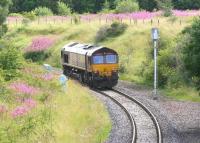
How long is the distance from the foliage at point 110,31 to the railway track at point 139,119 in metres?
22.4

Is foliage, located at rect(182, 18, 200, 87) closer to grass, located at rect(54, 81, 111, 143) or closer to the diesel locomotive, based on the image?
grass, located at rect(54, 81, 111, 143)

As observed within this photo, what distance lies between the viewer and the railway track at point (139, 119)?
22.1m

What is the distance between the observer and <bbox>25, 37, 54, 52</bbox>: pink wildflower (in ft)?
196

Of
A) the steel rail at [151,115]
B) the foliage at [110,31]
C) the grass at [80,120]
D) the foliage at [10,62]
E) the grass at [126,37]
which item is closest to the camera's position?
the grass at [80,120]

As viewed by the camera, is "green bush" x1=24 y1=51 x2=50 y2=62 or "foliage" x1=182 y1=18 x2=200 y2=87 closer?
"foliage" x1=182 y1=18 x2=200 y2=87

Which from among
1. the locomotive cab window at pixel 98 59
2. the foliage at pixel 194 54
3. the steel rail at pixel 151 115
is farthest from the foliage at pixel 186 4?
the foliage at pixel 194 54

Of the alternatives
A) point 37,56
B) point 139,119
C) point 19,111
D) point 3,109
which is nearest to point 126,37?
point 37,56

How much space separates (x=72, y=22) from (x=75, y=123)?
46.9 meters

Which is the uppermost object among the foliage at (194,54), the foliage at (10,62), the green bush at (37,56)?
the foliage at (194,54)

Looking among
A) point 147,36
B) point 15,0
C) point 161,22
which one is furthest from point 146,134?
point 15,0

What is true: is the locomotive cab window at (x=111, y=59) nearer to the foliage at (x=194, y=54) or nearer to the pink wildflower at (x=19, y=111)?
the foliage at (x=194, y=54)

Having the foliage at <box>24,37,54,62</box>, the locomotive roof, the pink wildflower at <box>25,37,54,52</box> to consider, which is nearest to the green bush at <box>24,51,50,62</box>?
the foliage at <box>24,37,54,62</box>

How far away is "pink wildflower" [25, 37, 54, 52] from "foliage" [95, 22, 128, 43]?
20.6ft

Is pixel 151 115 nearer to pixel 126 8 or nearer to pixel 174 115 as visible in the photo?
pixel 174 115
